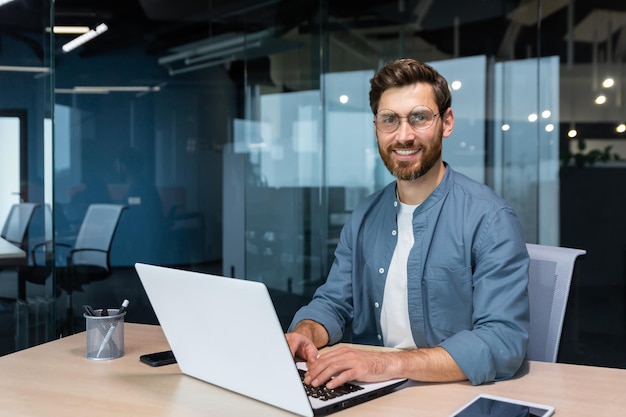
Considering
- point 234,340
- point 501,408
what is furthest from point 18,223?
point 501,408

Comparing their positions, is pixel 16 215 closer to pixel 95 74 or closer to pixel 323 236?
pixel 95 74

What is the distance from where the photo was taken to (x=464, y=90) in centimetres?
471

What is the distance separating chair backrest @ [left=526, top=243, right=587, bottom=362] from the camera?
191 cm

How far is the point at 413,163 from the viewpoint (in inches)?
75.6

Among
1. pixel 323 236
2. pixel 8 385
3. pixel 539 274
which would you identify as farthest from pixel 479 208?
pixel 323 236

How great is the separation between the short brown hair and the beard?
0.12 metres

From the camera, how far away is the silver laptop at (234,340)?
1.24m

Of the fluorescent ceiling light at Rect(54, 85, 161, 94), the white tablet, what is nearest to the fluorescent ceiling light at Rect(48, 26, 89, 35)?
the fluorescent ceiling light at Rect(54, 85, 161, 94)

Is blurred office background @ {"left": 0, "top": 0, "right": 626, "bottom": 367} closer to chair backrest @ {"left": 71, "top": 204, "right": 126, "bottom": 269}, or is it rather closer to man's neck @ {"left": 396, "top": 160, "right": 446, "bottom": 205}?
chair backrest @ {"left": 71, "top": 204, "right": 126, "bottom": 269}

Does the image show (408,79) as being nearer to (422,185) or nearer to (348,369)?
(422,185)

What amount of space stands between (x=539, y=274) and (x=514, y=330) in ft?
1.26

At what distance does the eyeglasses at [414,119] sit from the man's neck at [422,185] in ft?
0.46

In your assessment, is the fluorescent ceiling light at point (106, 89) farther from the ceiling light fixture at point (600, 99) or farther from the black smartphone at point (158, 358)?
the black smartphone at point (158, 358)

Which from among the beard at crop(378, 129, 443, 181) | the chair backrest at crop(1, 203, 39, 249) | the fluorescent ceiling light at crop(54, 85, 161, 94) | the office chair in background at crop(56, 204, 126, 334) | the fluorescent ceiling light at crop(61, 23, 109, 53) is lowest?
the office chair in background at crop(56, 204, 126, 334)
